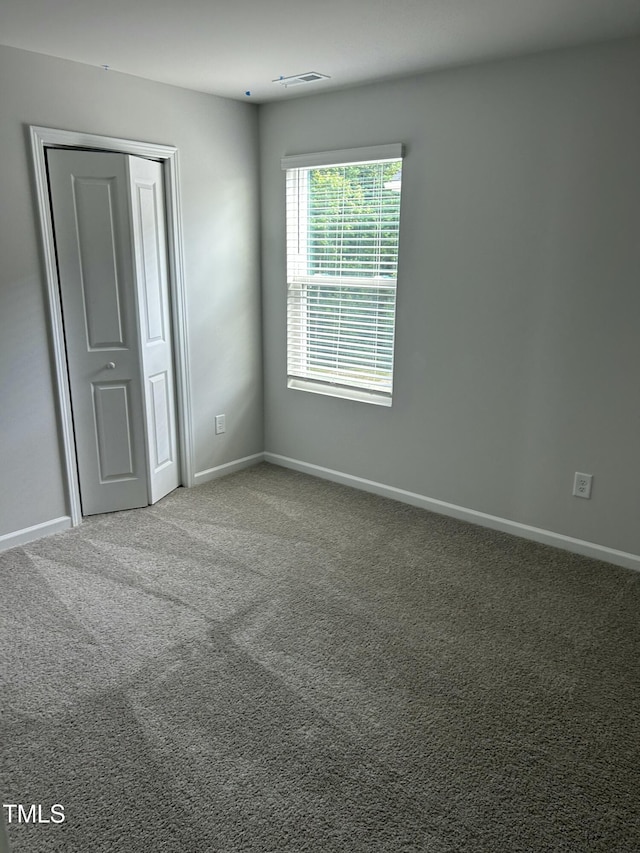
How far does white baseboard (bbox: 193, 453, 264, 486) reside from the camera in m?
4.26

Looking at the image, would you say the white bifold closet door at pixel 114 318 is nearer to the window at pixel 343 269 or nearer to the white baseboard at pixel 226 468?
the white baseboard at pixel 226 468

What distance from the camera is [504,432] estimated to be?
343 centimetres

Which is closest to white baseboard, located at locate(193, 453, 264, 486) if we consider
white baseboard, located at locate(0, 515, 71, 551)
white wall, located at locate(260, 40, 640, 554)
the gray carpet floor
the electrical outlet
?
the gray carpet floor

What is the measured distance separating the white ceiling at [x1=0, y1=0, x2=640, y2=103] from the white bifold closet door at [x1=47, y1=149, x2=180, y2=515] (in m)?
0.59

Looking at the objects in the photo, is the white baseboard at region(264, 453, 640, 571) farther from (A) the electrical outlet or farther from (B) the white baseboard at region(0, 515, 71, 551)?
(B) the white baseboard at region(0, 515, 71, 551)

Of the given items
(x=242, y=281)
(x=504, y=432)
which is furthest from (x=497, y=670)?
(x=242, y=281)

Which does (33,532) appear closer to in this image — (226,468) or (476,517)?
(226,468)

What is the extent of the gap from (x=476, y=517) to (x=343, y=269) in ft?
5.73

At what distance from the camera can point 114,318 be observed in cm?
352

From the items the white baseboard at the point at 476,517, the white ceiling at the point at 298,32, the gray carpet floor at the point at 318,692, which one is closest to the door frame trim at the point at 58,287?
the white ceiling at the point at 298,32

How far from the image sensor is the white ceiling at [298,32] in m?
2.33

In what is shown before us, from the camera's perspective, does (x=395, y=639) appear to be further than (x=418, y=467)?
No

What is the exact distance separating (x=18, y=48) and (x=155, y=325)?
150 centimetres

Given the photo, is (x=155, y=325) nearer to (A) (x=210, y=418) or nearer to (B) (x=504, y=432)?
(A) (x=210, y=418)
